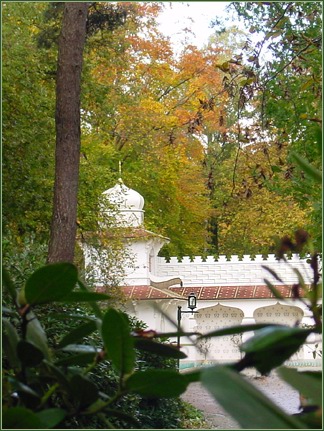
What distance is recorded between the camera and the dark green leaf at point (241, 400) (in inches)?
14.7

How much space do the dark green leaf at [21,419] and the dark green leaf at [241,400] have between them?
13 centimetres

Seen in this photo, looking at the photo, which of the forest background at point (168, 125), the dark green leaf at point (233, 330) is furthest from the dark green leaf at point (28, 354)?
the forest background at point (168, 125)

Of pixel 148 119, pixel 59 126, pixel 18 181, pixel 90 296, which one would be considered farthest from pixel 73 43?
pixel 148 119

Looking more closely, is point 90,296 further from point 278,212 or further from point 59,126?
point 278,212

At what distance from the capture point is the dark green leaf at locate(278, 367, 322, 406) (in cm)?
43

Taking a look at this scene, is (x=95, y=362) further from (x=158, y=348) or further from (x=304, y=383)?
(x=304, y=383)

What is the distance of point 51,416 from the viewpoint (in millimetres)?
483

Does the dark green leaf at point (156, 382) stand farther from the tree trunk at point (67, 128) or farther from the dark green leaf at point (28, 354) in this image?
the tree trunk at point (67, 128)

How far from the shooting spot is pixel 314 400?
45 centimetres

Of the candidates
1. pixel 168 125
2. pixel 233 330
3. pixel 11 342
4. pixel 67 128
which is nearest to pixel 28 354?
pixel 11 342

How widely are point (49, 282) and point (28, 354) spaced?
46 mm

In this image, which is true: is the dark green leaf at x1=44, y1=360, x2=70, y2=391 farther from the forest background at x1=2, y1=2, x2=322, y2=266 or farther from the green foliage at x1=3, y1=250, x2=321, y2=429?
the forest background at x1=2, y1=2, x2=322, y2=266

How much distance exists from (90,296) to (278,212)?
20709 millimetres

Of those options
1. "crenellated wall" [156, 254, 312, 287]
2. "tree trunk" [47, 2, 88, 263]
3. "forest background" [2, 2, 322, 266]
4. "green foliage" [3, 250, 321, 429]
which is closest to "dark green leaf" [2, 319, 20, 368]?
"green foliage" [3, 250, 321, 429]
